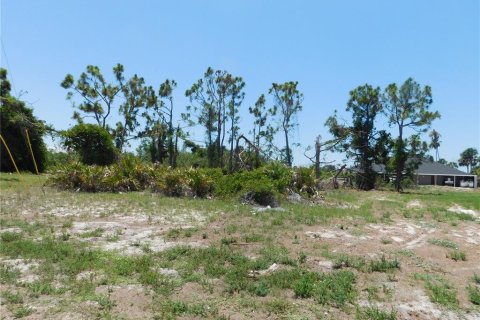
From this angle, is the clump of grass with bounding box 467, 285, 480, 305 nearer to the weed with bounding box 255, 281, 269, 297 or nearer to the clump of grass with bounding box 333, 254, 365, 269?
the clump of grass with bounding box 333, 254, 365, 269

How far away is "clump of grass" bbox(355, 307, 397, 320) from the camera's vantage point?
4.15 m

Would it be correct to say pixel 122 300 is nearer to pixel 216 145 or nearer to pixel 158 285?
pixel 158 285

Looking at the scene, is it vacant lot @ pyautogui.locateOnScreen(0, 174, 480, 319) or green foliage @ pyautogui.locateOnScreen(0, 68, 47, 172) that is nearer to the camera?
vacant lot @ pyautogui.locateOnScreen(0, 174, 480, 319)

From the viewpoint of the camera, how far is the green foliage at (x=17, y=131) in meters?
26.5

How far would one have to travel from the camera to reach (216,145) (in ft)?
141

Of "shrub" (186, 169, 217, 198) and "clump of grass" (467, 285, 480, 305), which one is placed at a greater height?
"shrub" (186, 169, 217, 198)

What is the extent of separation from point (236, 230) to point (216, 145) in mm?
35171

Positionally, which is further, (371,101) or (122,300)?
(371,101)

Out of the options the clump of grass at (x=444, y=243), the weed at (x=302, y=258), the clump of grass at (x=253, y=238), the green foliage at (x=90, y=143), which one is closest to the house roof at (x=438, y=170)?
the green foliage at (x=90, y=143)

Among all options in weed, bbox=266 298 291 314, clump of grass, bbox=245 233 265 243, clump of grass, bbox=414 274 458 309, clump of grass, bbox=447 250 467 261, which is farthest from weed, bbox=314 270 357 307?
clump of grass, bbox=447 250 467 261

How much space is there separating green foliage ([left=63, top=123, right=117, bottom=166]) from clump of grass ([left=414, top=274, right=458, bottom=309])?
73.0 feet

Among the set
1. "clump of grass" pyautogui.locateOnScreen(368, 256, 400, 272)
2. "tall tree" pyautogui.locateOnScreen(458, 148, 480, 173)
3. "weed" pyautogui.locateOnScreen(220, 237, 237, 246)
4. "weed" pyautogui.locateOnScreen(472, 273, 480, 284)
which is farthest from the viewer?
"tall tree" pyautogui.locateOnScreen(458, 148, 480, 173)

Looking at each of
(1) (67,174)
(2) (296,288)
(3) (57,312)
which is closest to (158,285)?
(3) (57,312)

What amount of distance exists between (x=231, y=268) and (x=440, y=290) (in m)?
2.54
